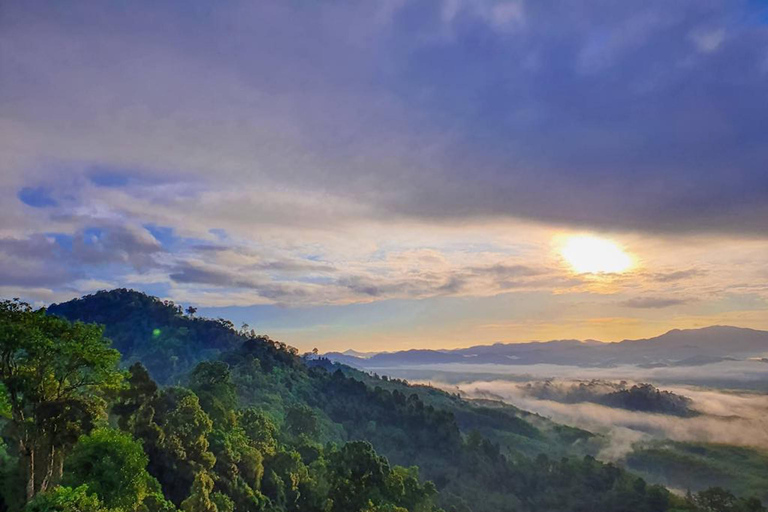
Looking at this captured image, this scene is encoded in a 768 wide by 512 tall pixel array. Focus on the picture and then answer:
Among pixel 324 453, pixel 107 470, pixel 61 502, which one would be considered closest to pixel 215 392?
pixel 324 453

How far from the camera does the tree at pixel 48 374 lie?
90.3 ft

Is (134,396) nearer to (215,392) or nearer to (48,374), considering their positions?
(215,392)

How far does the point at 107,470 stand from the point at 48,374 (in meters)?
6.56

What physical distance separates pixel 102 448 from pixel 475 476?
126 metres

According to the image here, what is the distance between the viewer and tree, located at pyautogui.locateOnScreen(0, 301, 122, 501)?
27.5 m

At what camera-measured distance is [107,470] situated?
30.4m

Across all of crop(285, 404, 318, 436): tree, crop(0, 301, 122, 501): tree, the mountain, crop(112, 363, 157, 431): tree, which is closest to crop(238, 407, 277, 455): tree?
the mountain

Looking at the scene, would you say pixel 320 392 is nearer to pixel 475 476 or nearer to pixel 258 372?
pixel 258 372

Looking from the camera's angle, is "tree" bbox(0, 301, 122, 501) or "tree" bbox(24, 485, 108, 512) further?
"tree" bbox(0, 301, 122, 501)

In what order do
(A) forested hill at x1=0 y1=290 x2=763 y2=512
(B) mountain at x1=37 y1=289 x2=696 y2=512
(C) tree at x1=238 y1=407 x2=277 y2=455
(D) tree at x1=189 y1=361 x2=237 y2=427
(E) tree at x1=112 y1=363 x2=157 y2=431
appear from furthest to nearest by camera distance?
(C) tree at x1=238 y1=407 x2=277 y2=455, (D) tree at x1=189 y1=361 x2=237 y2=427, (B) mountain at x1=37 y1=289 x2=696 y2=512, (E) tree at x1=112 y1=363 x2=157 y2=431, (A) forested hill at x1=0 y1=290 x2=763 y2=512

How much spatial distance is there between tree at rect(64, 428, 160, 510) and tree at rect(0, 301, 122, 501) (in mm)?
1358

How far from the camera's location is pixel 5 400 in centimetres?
2752

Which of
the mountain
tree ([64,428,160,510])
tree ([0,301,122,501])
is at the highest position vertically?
tree ([0,301,122,501])

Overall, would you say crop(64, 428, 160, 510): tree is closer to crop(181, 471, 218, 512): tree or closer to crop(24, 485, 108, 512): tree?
crop(24, 485, 108, 512): tree
